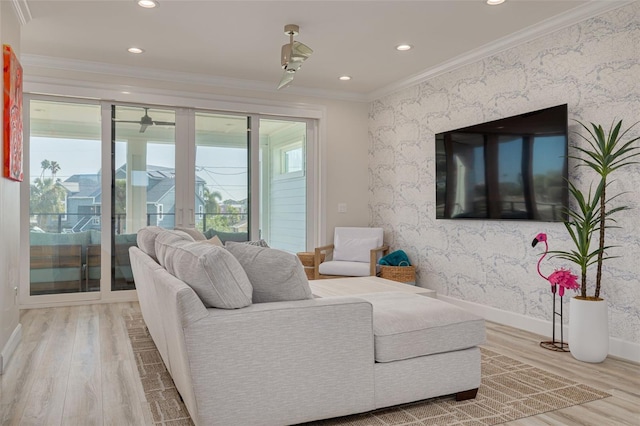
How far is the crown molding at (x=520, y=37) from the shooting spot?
3.35 meters

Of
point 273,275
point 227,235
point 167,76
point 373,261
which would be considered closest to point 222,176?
point 227,235

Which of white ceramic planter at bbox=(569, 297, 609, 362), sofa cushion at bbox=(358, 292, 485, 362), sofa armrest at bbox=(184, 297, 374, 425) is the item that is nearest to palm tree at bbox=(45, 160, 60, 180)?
sofa armrest at bbox=(184, 297, 374, 425)

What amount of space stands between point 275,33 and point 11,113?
2.10 meters

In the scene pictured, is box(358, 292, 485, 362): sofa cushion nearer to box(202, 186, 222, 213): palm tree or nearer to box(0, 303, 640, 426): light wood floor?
box(0, 303, 640, 426): light wood floor

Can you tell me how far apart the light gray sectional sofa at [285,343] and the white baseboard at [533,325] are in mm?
1478

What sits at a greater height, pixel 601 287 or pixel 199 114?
pixel 199 114

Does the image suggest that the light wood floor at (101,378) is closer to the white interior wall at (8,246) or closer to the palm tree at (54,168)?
the white interior wall at (8,246)

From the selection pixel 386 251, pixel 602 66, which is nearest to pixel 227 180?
pixel 386 251

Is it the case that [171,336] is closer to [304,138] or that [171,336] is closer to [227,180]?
[227,180]

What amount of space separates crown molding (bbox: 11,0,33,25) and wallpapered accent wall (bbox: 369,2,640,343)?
378 cm

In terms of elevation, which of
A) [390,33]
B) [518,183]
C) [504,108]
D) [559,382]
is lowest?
[559,382]

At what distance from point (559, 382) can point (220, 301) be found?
6.81 feet

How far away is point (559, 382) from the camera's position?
8.95ft

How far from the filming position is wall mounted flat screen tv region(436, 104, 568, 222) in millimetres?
3623
